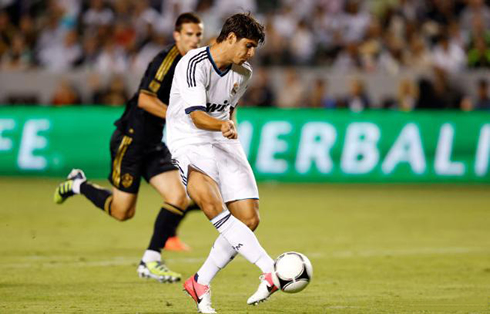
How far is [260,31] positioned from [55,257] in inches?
156

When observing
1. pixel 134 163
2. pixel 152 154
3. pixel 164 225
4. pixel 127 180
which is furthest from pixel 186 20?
pixel 164 225

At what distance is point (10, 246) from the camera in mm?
10555

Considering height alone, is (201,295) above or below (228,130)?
below

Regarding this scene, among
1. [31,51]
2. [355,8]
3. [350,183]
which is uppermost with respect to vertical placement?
[355,8]

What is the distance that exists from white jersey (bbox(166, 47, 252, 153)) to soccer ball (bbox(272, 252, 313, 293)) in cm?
119

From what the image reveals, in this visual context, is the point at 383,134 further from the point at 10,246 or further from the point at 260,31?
the point at 260,31

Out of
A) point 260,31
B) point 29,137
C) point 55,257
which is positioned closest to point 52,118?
point 29,137

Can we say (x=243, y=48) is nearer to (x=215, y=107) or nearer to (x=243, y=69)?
(x=243, y=69)

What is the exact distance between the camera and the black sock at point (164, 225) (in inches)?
344

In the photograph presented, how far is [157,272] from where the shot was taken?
27.9ft

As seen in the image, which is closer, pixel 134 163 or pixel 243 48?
pixel 243 48

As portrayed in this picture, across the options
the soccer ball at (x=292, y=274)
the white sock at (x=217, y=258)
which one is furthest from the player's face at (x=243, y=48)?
the soccer ball at (x=292, y=274)

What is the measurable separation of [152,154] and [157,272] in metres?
1.25

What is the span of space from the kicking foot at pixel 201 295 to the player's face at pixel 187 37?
8.75 ft
